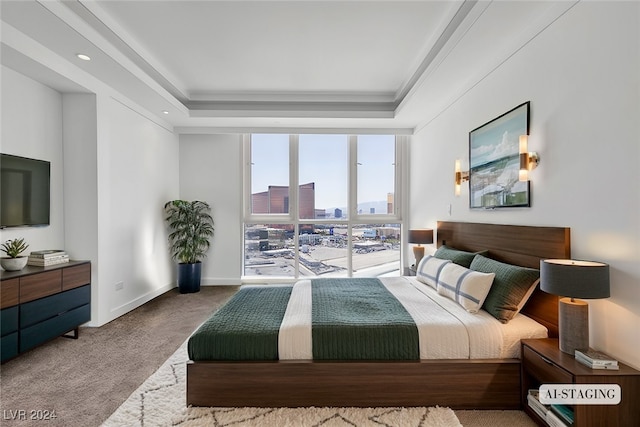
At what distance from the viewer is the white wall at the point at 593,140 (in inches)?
61.4

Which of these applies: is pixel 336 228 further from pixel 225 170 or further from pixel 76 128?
pixel 76 128

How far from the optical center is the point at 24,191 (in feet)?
9.09

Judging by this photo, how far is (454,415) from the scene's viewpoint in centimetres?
182

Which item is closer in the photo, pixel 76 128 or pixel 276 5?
pixel 276 5

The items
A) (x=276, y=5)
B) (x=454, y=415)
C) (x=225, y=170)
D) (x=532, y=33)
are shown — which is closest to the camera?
(x=454, y=415)

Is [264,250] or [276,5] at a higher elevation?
[276,5]

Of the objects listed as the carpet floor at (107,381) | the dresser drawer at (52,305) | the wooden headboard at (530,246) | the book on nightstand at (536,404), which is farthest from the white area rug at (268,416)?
the dresser drawer at (52,305)

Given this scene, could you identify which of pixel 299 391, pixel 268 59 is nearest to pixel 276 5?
pixel 268 59

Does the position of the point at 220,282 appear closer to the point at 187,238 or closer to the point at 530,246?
the point at 187,238

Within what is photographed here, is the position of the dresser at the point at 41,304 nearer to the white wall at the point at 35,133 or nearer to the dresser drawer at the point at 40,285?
the dresser drawer at the point at 40,285

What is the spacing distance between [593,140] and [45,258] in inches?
172

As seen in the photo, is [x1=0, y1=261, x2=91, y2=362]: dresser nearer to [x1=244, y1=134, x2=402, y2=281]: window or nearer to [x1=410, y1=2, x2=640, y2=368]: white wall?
[x1=244, y1=134, x2=402, y2=281]: window

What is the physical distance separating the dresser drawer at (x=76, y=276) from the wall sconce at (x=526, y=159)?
4.05 metres

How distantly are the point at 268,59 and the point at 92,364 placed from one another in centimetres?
328
